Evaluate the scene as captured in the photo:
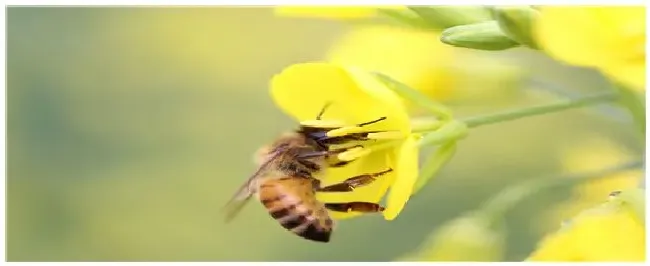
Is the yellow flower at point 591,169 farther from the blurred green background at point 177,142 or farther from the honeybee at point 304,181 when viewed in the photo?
the honeybee at point 304,181

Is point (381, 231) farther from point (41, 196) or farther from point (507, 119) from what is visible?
point (41, 196)

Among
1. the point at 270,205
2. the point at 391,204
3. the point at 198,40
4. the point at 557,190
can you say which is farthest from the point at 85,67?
the point at 557,190

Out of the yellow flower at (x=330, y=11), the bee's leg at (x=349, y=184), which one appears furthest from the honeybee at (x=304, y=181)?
the yellow flower at (x=330, y=11)

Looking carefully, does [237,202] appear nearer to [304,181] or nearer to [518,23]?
[304,181]

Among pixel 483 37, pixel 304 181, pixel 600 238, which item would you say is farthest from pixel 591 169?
pixel 304 181

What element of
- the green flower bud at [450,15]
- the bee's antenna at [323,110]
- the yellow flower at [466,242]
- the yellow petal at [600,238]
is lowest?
the yellow flower at [466,242]

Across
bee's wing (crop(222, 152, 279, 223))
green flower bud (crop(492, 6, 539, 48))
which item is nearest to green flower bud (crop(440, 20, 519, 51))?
green flower bud (crop(492, 6, 539, 48))
